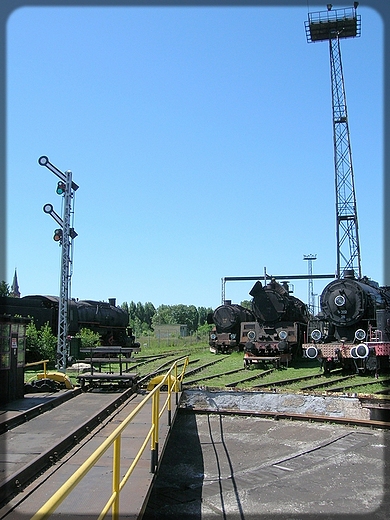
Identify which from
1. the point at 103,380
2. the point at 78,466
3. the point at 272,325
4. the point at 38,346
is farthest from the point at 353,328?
the point at 78,466

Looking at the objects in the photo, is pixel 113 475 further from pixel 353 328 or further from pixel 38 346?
pixel 38 346

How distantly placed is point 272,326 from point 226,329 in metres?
7.33

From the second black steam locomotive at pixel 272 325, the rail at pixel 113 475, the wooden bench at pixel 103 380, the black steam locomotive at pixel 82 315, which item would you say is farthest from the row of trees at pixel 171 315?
the rail at pixel 113 475

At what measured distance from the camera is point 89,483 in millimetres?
4723

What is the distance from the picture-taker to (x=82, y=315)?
25641 mm

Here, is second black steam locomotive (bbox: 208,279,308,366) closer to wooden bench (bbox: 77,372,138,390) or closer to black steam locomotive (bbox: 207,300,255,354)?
black steam locomotive (bbox: 207,300,255,354)

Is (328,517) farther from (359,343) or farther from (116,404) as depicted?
(359,343)

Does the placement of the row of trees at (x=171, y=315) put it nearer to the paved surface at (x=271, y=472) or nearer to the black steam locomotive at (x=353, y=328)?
the black steam locomotive at (x=353, y=328)

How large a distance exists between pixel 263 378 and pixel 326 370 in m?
2.16

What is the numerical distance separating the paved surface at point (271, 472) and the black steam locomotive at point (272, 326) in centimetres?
968

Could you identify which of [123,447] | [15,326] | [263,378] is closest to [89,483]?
[123,447]

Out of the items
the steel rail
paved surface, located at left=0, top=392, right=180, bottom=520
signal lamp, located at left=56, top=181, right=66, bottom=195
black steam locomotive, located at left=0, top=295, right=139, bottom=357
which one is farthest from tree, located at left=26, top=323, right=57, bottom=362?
paved surface, located at left=0, top=392, right=180, bottom=520

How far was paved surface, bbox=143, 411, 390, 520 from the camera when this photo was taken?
5.72 metres

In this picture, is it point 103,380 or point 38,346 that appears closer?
point 103,380
